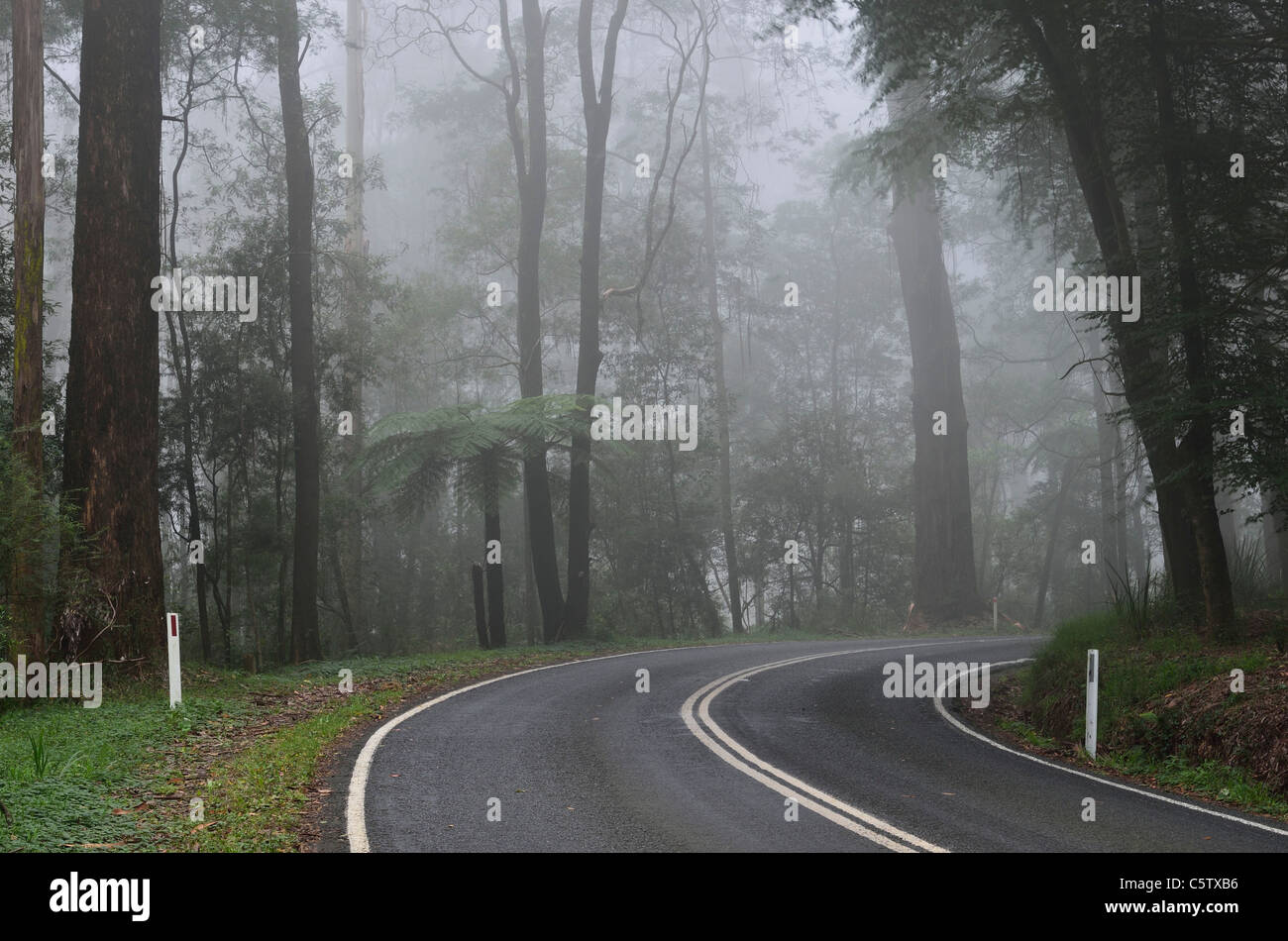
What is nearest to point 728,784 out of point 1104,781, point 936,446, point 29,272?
A: point 1104,781

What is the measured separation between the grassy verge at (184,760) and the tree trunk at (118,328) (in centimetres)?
155

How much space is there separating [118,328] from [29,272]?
1117 millimetres

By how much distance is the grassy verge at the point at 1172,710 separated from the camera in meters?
8.98

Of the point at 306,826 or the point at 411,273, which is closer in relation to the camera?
the point at 306,826

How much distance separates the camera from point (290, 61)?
21.0 metres

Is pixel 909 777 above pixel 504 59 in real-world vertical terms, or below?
below

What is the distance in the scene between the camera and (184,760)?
364 inches

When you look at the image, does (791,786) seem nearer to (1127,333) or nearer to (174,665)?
(174,665)

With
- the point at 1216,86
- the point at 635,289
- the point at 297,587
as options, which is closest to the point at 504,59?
the point at 635,289

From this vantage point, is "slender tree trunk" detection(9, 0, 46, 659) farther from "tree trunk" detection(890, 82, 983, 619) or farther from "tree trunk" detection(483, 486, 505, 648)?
"tree trunk" detection(890, 82, 983, 619)

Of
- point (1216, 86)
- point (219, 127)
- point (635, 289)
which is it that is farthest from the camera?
point (219, 127)

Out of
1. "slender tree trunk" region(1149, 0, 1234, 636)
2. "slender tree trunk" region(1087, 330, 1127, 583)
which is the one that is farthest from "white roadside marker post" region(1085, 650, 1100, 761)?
"slender tree trunk" region(1087, 330, 1127, 583)

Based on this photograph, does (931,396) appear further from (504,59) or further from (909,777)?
(504,59)

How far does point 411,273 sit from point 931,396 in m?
33.7
